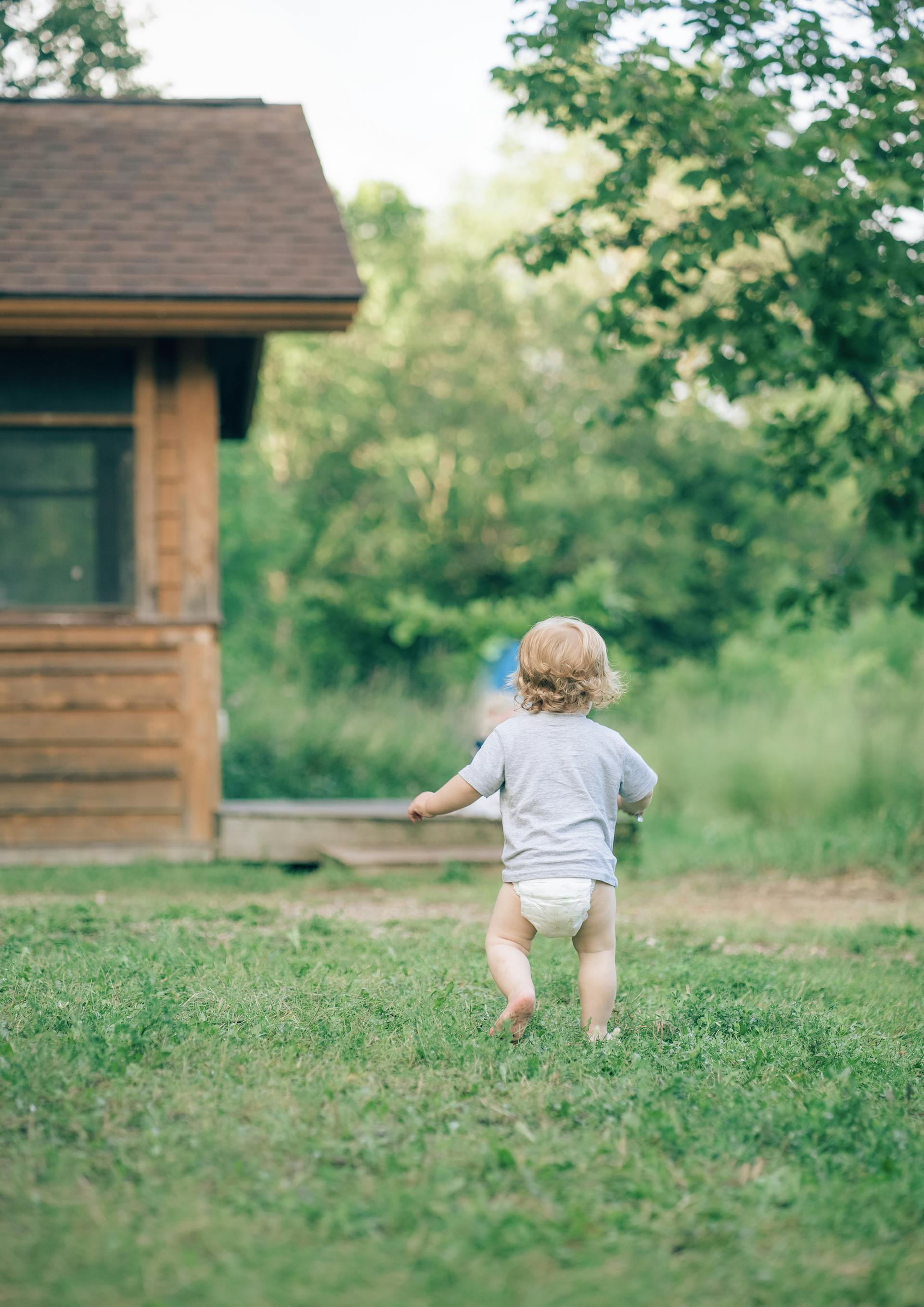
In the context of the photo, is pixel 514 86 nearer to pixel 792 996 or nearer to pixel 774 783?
pixel 792 996

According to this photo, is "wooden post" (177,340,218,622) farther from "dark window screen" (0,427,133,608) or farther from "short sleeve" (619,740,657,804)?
"short sleeve" (619,740,657,804)

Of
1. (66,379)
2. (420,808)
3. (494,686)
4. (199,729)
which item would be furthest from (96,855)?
(494,686)

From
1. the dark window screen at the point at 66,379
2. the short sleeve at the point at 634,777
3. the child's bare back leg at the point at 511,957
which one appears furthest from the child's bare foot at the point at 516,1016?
the dark window screen at the point at 66,379

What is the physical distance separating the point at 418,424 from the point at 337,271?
14.8 m

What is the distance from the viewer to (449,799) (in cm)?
370

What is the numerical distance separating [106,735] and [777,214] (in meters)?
4.56

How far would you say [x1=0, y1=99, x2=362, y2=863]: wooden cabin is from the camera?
7.26 meters

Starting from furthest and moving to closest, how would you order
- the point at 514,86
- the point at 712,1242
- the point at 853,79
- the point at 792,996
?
the point at 514,86, the point at 853,79, the point at 792,996, the point at 712,1242

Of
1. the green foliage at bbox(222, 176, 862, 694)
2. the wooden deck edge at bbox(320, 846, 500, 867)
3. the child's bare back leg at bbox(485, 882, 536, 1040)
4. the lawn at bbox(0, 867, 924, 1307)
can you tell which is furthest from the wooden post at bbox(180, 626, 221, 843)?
the green foliage at bbox(222, 176, 862, 694)

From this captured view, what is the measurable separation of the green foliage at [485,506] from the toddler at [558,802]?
1483 cm

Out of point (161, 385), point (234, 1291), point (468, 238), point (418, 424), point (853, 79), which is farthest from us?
point (468, 238)

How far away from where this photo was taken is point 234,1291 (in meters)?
2.08

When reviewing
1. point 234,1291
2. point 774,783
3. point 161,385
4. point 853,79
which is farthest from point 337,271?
point 234,1291

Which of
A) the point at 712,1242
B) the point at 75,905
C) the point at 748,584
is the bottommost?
the point at 748,584
